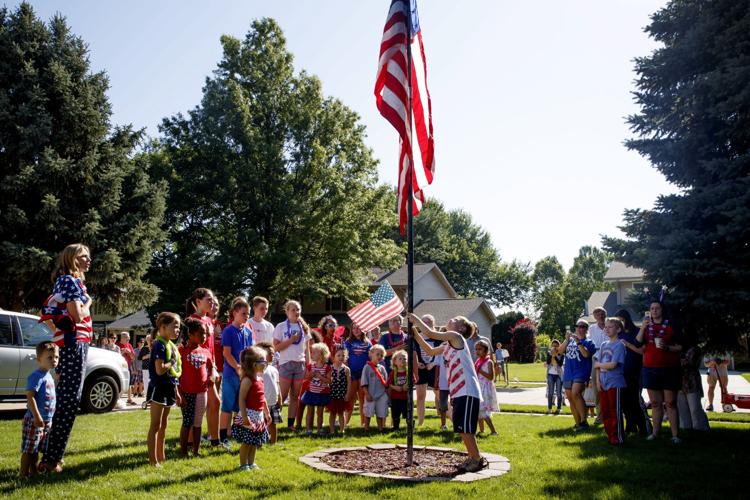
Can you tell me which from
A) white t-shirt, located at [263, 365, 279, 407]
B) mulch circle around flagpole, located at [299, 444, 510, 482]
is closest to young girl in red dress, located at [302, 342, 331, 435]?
white t-shirt, located at [263, 365, 279, 407]

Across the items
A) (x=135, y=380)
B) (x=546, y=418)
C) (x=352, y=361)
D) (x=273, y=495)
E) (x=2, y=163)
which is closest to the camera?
(x=273, y=495)

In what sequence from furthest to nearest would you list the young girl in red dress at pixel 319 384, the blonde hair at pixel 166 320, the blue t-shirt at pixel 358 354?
the blue t-shirt at pixel 358 354 → the young girl in red dress at pixel 319 384 → the blonde hair at pixel 166 320

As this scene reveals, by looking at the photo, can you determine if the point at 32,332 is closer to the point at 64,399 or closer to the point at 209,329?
the point at 209,329

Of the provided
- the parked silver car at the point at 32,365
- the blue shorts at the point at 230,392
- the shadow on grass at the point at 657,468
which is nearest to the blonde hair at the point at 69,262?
the blue shorts at the point at 230,392

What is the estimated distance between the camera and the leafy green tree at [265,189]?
3107 cm

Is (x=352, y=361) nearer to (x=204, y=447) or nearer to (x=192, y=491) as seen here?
(x=204, y=447)

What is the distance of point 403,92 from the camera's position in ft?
24.1

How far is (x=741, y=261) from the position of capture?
829 centimetres

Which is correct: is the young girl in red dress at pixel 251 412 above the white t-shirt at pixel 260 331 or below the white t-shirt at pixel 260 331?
below

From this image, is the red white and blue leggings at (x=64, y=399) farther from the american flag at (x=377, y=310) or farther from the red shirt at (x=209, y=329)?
the american flag at (x=377, y=310)

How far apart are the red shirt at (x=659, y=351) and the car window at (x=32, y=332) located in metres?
10.7

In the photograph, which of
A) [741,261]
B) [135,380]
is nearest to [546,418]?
[741,261]

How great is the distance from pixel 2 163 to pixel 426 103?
60.1 feet

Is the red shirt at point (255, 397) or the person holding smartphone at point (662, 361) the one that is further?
the person holding smartphone at point (662, 361)
